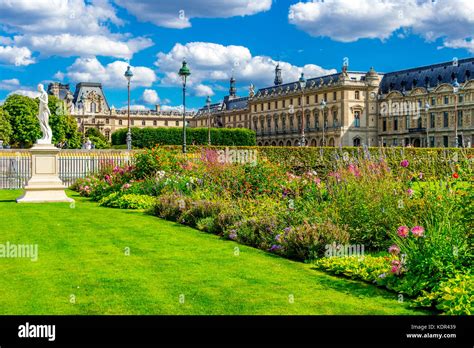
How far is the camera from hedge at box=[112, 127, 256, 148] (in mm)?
60000

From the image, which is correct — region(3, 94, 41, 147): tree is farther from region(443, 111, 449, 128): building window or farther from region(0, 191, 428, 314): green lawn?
region(0, 191, 428, 314): green lawn

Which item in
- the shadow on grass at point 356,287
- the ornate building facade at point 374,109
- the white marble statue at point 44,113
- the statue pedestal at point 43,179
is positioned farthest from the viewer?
the ornate building facade at point 374,109

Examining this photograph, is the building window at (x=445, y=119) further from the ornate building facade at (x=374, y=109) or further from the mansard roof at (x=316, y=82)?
the mansard roof at (x=316, y=82)

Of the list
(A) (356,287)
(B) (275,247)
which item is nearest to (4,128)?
(B) (275,247)

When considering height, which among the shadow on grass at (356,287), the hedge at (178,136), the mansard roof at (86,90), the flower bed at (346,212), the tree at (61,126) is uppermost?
the mansard roof at (86,90)

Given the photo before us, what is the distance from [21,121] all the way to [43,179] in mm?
55377

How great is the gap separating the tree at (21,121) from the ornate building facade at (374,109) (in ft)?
73.1

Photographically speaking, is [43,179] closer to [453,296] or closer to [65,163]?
[65,163]

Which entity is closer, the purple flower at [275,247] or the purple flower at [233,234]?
the purple flower at [275,247]

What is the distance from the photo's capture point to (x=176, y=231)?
471 inches

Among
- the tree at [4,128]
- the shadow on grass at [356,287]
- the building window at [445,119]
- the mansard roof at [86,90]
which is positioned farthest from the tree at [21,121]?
the shadow on grass at [356,287]

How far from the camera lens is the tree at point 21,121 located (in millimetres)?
68688
